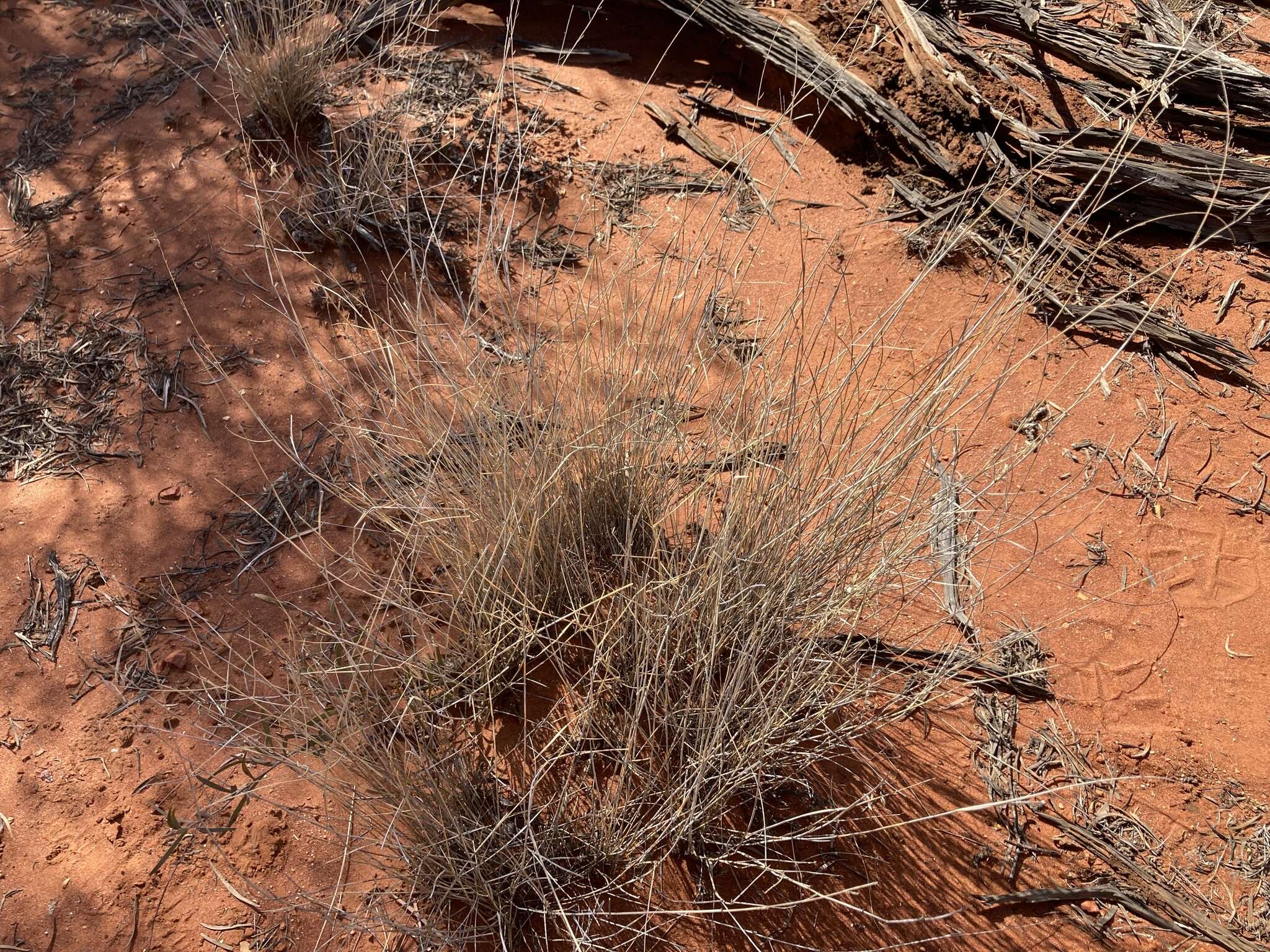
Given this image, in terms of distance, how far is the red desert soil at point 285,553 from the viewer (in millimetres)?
2078

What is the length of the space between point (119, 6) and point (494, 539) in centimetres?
412

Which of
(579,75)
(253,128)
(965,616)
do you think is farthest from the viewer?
(579,75)

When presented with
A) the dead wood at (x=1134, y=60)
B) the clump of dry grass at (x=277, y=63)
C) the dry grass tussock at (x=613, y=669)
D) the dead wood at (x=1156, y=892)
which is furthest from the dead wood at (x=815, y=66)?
the dead wood at (x=1156, y=892)

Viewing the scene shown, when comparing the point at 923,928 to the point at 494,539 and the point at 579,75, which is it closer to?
the point at 494,539

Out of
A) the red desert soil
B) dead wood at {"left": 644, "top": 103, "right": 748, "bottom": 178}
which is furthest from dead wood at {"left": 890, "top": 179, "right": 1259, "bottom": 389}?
dead wood at {"left": 644, "top": 103, "right": 748, "bottom": 178}

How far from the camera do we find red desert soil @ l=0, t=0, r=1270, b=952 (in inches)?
81.8

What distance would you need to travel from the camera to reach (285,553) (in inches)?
104

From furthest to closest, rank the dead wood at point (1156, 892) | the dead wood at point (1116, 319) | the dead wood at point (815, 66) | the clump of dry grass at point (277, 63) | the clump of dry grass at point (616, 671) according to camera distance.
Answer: the dead wood at point (815, 66) → the clump of dry grass at point (277, 63) → the dead wood at point (1116, 319) → the dead wood at point (1156, 892) → the clump of dry grass at point (616, 671)

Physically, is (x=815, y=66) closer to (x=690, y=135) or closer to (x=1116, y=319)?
(x=690, y=135)

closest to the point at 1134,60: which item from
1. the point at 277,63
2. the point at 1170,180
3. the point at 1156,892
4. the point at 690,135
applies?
the point at 1170,180

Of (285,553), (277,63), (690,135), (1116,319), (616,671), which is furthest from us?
(690,135)

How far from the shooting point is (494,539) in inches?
86.0

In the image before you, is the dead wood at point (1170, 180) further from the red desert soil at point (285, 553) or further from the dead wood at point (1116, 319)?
the dead wood at point (1116, 319)

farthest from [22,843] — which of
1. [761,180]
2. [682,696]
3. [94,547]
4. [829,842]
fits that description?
[761,180]
